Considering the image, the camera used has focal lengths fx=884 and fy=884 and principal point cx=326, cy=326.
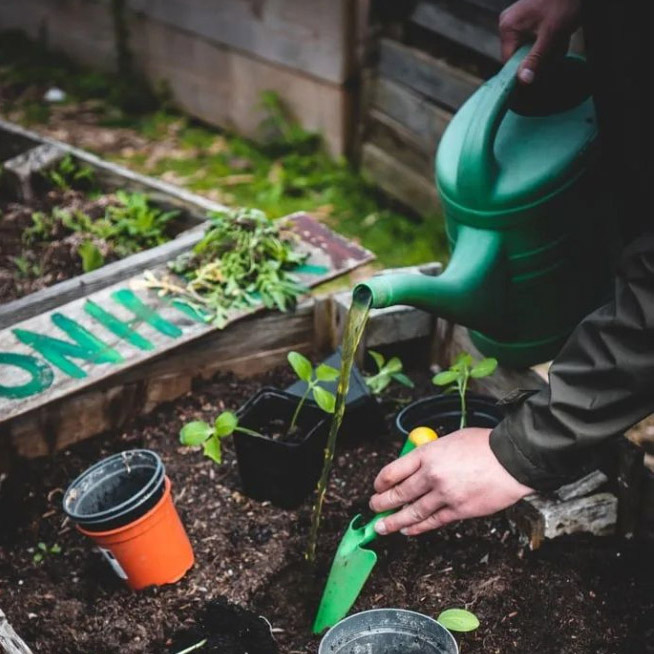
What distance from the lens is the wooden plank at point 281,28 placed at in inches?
→ 159

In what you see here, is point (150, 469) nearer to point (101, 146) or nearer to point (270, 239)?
point (270, 239)

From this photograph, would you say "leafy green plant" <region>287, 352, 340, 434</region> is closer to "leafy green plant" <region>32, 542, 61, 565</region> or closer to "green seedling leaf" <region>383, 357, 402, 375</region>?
"green seedling leaf" <region>383, 357, 402, 375</region>

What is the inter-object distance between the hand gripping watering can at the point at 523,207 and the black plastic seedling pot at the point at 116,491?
2.65 feet

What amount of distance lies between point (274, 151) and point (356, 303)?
286 cm

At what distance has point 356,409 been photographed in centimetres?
260

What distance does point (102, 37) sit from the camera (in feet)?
17.9

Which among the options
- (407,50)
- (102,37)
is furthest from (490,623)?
(102,37)

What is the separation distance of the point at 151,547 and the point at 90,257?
4.48ft

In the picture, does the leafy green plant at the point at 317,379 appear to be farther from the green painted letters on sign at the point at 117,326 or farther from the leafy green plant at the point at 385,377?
the green painted letters on sign at the point at 117,326

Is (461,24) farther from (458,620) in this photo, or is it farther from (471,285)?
(458,620)

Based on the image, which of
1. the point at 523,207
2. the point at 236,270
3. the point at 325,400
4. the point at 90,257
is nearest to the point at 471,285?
the point at 523,207

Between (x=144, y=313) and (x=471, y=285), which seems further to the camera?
(x=144, y=313)

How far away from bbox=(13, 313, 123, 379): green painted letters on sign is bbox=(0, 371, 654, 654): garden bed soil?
0.34 metres

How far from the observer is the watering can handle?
2162mm
